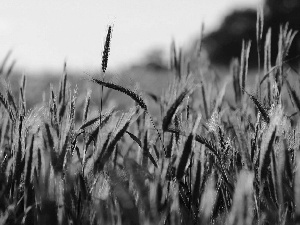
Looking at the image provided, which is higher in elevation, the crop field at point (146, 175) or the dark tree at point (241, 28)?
the dark tree at point (241, 28)

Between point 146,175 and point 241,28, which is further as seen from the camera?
point 241,28

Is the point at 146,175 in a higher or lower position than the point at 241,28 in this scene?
lower

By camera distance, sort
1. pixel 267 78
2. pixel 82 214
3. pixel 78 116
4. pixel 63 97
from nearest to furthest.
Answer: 1. pixel 82 214
2. pixel 63 97
3. pixel 267 78
4. pixel 78 116

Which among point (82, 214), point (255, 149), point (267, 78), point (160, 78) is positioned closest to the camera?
point (82, 214)

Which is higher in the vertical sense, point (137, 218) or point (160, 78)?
point (160, 78)

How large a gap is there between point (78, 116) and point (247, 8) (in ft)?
54.4

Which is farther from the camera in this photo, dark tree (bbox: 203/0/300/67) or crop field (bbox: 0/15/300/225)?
dark tree (bbox: 203/0/300/67)

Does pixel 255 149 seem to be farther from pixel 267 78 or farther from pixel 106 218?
pixel 267 78

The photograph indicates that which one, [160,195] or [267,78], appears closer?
[160,195]

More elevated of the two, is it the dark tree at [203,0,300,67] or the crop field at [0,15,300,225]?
the dark tree at [203,0,300,67]

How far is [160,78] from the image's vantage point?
776cm

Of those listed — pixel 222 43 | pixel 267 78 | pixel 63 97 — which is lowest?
pixel 63 97

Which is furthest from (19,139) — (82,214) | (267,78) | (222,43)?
(222,43)

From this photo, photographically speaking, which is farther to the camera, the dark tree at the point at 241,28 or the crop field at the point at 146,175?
the dark tree at the point at 241,28
